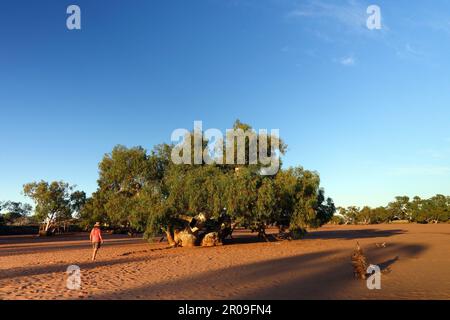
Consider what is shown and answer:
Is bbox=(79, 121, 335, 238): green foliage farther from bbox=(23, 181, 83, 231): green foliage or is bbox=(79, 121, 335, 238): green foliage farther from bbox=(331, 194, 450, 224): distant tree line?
bbox=(331, 194, 450, 224): distant tree line

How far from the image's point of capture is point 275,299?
10.5 meters

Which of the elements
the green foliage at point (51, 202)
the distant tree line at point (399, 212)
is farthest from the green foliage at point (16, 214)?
the distant tree line at point (399, 212)

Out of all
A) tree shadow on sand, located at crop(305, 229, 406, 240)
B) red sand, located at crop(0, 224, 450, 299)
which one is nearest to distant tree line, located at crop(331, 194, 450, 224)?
tree shadow on sand, located at crop(305, 229, 406, 240)

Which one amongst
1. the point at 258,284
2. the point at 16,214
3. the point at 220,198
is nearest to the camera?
the point at 258,284

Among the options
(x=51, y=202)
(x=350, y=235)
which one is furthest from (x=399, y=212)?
(x=51, y=202)

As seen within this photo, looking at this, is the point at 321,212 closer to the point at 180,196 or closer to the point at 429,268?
the point at 180,196

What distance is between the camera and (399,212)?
131375 mm

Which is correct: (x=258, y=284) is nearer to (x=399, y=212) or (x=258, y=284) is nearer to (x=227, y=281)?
(x=227, y=281)

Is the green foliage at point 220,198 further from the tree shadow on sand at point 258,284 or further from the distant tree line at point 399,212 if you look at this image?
the distant tree line at point 399,212

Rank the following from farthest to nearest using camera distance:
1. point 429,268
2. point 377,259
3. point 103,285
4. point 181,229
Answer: point 181,229
point 377,259
point 429,268
point 103,285
